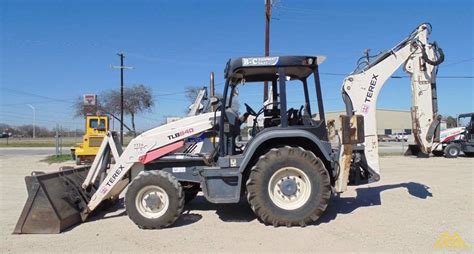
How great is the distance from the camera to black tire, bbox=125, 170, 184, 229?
6023 mm

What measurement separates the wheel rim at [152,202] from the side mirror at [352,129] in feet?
9.69

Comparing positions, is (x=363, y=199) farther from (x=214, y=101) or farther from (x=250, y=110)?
(x=214, y=101)

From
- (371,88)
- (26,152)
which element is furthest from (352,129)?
(26,152)

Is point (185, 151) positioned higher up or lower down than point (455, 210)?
Answer: higher up

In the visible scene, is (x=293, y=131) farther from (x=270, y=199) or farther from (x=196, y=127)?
(x=196, y=127)

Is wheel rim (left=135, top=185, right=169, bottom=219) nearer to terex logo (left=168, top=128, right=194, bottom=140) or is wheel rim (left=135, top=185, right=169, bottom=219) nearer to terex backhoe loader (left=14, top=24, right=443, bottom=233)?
terex backhoe loader (left=14, top=24, right=443, bottom=233)

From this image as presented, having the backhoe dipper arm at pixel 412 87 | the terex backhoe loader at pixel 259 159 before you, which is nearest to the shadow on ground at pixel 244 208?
the terex backhoe loader at pixel 259 159

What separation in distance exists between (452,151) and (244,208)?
17175mm

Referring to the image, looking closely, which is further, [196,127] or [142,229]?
[196,127]

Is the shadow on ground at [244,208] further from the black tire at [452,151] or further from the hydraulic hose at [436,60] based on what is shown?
the black tire at [452,151]

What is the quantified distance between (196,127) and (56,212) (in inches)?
96.8

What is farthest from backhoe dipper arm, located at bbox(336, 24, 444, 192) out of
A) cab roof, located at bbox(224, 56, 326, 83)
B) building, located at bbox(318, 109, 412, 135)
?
building, located at bbox(318, 109, 412, 135)

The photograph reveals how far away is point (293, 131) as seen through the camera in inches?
242

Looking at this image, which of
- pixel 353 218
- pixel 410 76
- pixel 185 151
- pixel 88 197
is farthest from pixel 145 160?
pixel 410 76
